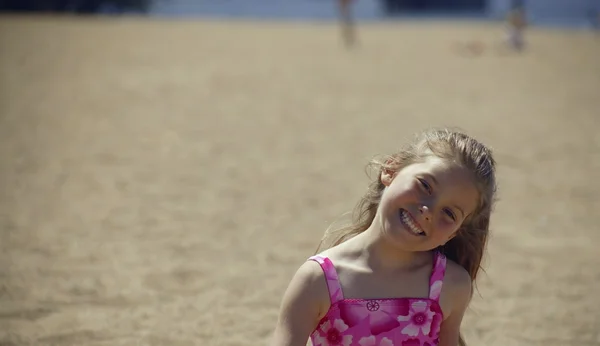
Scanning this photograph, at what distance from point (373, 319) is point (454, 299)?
288 mm

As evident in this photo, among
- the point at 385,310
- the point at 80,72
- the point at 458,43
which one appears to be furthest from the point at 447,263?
the point at 458,43

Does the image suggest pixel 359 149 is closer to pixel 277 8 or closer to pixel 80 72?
pixel 80 72

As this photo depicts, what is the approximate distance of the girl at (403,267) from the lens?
2.43m

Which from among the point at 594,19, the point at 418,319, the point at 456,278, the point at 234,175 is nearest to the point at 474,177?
the point at 456,278

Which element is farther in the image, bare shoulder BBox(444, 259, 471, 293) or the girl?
bare shoulder BBox(444, 259, 471, 293)

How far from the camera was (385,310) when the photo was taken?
2461 mm

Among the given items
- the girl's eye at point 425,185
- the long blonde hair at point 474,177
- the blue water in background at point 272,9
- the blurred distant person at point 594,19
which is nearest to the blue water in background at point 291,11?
the blue water in background at point 272,9

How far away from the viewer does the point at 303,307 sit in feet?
7.97

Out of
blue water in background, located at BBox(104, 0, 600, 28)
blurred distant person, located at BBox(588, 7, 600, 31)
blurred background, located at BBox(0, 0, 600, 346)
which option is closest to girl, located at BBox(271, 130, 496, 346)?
blurred background, located at BBox(0, 0, 600, 346)

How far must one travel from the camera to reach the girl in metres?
2.43

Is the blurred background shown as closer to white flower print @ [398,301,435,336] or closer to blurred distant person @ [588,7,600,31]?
white flower print @ [398,301,435,336]

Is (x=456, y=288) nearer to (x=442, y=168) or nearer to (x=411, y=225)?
(x=411, y=225)

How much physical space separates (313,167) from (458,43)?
15859mm

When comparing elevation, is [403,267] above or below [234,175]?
above
